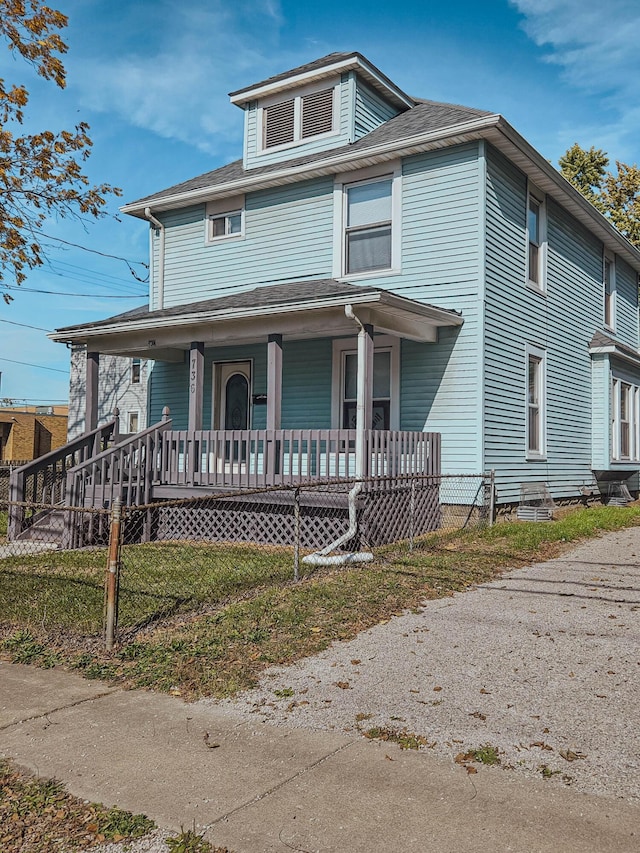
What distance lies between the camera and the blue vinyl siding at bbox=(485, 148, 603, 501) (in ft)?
42.6

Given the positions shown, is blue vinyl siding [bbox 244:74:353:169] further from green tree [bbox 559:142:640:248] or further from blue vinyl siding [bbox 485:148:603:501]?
green tree [bbox 559:142:640:248]

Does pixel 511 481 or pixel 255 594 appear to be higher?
pixel 511 481

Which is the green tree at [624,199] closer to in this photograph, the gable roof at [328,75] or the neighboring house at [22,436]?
the gable roof at [328,75]

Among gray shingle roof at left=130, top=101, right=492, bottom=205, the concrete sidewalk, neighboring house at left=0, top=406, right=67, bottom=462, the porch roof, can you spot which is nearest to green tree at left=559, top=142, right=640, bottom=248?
gray shingle roof at left=130, top=101, right=492, bottom=205

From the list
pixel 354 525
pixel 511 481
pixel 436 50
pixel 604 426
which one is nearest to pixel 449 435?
pixel 511 481

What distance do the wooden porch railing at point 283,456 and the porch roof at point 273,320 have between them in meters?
1.71

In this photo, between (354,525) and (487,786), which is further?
(354,525)

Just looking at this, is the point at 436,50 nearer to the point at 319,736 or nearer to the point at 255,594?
the point at 255,594

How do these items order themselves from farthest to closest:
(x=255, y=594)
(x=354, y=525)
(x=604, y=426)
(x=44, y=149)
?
(x=604, y=426), (x=44, y=149), (x=354, y=525), (x=255, y=594)

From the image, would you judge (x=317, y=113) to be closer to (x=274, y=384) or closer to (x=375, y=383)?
(x=375, y=383)

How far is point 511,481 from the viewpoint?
13.5m

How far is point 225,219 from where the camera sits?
1603 cm

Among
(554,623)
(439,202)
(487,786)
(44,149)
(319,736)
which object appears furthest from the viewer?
(44,149)

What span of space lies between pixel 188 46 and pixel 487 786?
48.5 ft
